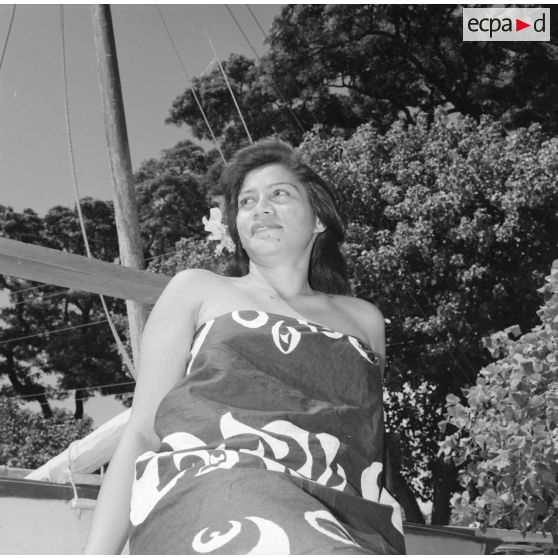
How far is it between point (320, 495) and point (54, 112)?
13770 millimetres

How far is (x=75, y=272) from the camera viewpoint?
160 centimetres

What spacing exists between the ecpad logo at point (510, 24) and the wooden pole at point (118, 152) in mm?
4969

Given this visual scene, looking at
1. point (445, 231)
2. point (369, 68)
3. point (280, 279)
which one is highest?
point (369, 68)

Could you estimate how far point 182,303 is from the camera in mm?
1217

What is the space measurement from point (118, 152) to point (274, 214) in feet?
13.3

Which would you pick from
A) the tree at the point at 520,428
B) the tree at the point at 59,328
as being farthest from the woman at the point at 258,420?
the tree at the point at 59,328

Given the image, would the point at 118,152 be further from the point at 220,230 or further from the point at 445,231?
the point at 445,231

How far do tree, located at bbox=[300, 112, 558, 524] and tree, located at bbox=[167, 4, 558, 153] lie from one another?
2048 millimetres

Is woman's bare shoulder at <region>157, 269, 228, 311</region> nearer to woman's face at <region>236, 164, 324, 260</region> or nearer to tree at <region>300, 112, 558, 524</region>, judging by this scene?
woman's face at <region>236, 164, 324, 260</region>

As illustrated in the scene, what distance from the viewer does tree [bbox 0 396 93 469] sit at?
41.0ft

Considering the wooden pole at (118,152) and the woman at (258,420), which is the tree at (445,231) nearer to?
the wooden pole at (118,152)

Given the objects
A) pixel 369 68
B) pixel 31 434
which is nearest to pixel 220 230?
pixel 369 68

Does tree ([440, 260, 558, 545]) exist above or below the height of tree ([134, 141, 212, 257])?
below

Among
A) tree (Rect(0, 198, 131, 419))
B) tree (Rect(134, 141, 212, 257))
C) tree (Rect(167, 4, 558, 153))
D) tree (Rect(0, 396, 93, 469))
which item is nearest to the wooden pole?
tree (Rect(167, 4, 558, 153))
